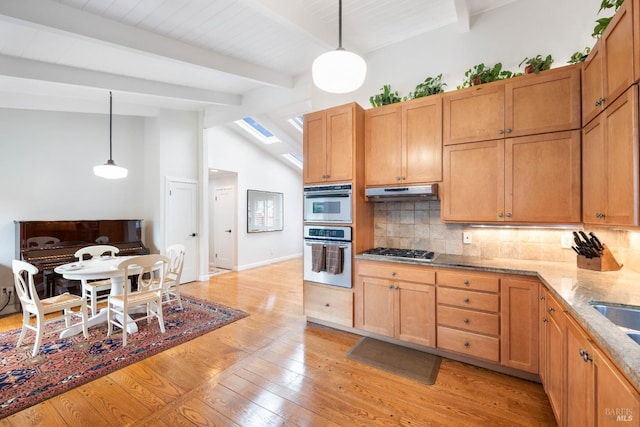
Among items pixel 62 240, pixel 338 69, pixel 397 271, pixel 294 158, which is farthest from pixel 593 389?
pixel 294 158

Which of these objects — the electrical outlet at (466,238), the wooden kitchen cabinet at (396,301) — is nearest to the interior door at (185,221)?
the wooden kitchen cabinet at (396,301)

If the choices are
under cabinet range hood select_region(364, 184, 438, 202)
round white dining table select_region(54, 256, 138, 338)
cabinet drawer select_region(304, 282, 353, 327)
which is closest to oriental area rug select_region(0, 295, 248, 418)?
round white dining table select_region(54, 256, 138, 338)

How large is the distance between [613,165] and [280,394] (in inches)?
102

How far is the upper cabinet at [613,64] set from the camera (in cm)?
134

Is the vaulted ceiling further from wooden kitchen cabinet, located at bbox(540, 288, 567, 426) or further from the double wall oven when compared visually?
wooden kitchen cabinet, located at bbox(540, 288, 567, 426)

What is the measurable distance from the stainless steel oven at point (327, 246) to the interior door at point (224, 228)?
3598 millimetres

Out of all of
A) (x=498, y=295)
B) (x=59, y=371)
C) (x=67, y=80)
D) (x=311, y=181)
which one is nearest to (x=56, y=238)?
(x=67, y=80)

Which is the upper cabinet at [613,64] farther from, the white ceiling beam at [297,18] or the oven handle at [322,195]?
the white ceiling beam at [297,18]

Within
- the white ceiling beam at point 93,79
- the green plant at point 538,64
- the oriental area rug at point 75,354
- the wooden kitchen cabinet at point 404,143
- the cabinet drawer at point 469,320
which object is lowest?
the oriental area rug at point 75,354

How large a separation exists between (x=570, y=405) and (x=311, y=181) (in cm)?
266

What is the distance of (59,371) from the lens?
2299mm

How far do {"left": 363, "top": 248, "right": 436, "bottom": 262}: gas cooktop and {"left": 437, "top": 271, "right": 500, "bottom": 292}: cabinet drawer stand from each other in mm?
210

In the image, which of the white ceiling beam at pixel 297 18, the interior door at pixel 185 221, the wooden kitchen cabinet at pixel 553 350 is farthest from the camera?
the interior door at pixel 185 221

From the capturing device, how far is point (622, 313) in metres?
1.33
